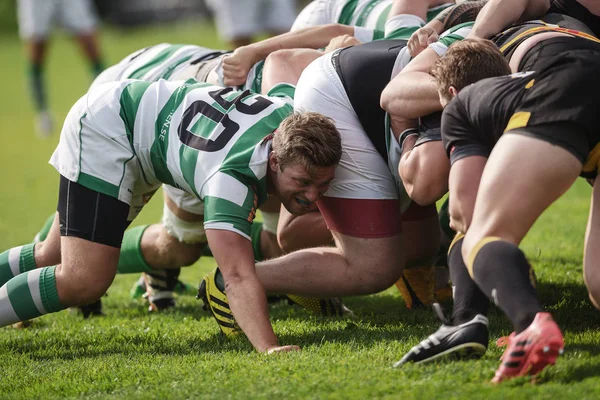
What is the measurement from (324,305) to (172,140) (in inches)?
46.6

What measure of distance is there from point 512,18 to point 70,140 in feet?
6.99

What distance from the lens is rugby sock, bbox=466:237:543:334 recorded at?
10.00 ft

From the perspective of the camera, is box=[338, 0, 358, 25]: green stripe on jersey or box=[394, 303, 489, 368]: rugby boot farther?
box=[338, 0, 358, 25]: green stripe on jersey

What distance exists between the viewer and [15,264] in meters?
4.57

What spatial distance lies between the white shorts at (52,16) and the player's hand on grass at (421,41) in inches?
375

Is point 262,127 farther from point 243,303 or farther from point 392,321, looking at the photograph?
point 392,321

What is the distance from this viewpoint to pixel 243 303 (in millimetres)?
3803

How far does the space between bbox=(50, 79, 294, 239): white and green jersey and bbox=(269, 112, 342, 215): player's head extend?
9 centimetres

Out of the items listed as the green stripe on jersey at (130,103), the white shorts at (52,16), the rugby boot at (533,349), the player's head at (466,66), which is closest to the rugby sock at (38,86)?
the white shorts at (52,16)

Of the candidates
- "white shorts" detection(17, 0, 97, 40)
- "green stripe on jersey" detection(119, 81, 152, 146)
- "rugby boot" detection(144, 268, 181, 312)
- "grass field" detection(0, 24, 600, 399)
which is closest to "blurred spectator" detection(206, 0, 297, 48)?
"white shorts" detection(17, 0, 97, 40)

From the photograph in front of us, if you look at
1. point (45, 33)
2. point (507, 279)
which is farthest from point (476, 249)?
point (45, 33)

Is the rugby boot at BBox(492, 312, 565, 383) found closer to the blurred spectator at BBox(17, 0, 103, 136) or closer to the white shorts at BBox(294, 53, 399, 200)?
the white shorts at BBox(294, 53, 399, 200)

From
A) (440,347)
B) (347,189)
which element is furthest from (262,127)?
(440,347)

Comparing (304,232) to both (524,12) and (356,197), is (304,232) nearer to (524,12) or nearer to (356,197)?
(356,197)
